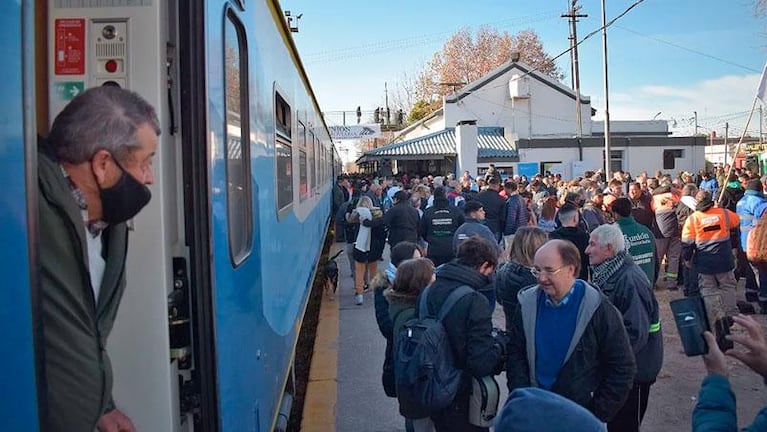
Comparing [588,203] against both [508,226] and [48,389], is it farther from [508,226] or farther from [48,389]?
[48,389]

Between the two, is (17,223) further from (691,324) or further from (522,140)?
(522,140)

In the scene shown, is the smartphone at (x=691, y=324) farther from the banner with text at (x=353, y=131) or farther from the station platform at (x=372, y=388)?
the banner with text at (x=353, y=131)

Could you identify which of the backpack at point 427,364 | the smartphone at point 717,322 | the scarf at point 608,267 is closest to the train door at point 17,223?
the backpack at point 427,364

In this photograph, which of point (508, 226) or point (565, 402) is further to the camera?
point (508, 226)

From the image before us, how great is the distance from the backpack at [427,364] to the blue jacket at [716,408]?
139 centimetres

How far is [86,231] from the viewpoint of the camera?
5.90 ft

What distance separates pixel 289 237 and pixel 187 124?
2.85 metres

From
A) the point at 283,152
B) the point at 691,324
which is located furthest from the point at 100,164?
the point at 283,152

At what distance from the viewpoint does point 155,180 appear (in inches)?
89.7

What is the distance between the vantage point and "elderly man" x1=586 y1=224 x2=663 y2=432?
3.87m

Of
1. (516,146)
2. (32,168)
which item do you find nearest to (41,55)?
(32,168)

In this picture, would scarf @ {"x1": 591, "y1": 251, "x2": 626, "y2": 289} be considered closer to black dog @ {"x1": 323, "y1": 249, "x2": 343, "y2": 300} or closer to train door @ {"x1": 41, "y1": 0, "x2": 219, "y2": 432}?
train door @ {"x1": 41, "y1": 0, "x2": 219, "y2": 432}

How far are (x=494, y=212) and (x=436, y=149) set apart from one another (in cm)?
2158

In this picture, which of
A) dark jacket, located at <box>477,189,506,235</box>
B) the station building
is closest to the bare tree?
the station building
